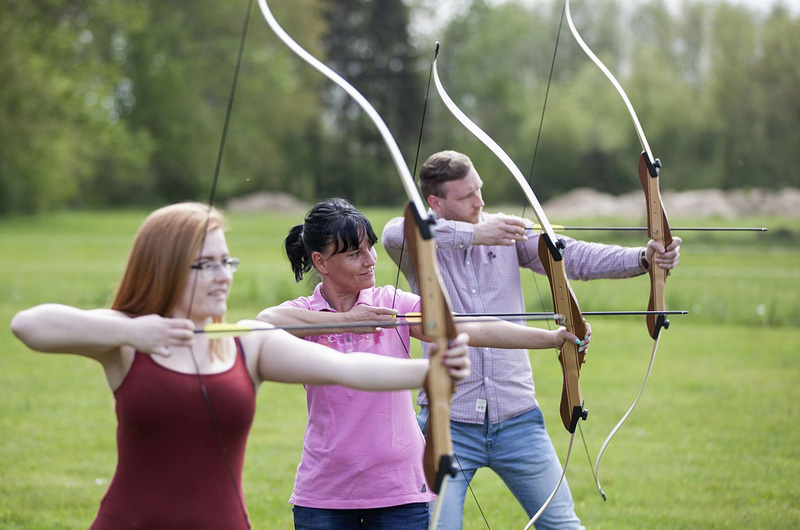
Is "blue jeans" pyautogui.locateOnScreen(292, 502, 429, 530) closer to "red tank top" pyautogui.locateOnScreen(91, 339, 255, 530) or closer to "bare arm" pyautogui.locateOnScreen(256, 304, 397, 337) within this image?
"bare arm" pyautogui.locateOnScreen(256, 304, 397, 337)

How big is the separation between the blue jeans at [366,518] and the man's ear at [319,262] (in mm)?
652

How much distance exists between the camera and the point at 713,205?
78.1 feet

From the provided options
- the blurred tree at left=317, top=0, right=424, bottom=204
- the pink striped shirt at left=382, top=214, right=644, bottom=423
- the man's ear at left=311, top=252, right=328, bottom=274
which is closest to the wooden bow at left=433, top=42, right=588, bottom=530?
the pink striped shirt at left=382, top=214, right=644, bottom=423

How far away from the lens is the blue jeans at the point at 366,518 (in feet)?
8.71

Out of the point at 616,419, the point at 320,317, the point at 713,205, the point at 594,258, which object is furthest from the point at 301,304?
the point at 713,205

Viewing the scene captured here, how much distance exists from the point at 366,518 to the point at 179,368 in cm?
86

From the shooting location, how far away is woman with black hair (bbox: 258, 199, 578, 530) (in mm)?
2645

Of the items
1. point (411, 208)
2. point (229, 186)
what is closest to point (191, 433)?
point (411, 208)

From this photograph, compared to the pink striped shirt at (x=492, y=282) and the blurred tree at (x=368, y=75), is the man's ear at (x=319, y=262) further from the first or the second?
the blurred tree at (x=368, y=75)

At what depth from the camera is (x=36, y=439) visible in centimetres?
639

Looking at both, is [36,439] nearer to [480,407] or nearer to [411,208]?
[480,407]

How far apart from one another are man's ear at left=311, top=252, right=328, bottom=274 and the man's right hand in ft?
1.87

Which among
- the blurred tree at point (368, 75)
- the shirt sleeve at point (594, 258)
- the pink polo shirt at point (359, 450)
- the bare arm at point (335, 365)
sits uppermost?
the blurred tree at point (368, 75)

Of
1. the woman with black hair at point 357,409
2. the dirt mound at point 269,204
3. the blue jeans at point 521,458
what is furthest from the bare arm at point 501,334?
the dirt mound at point 269,204
